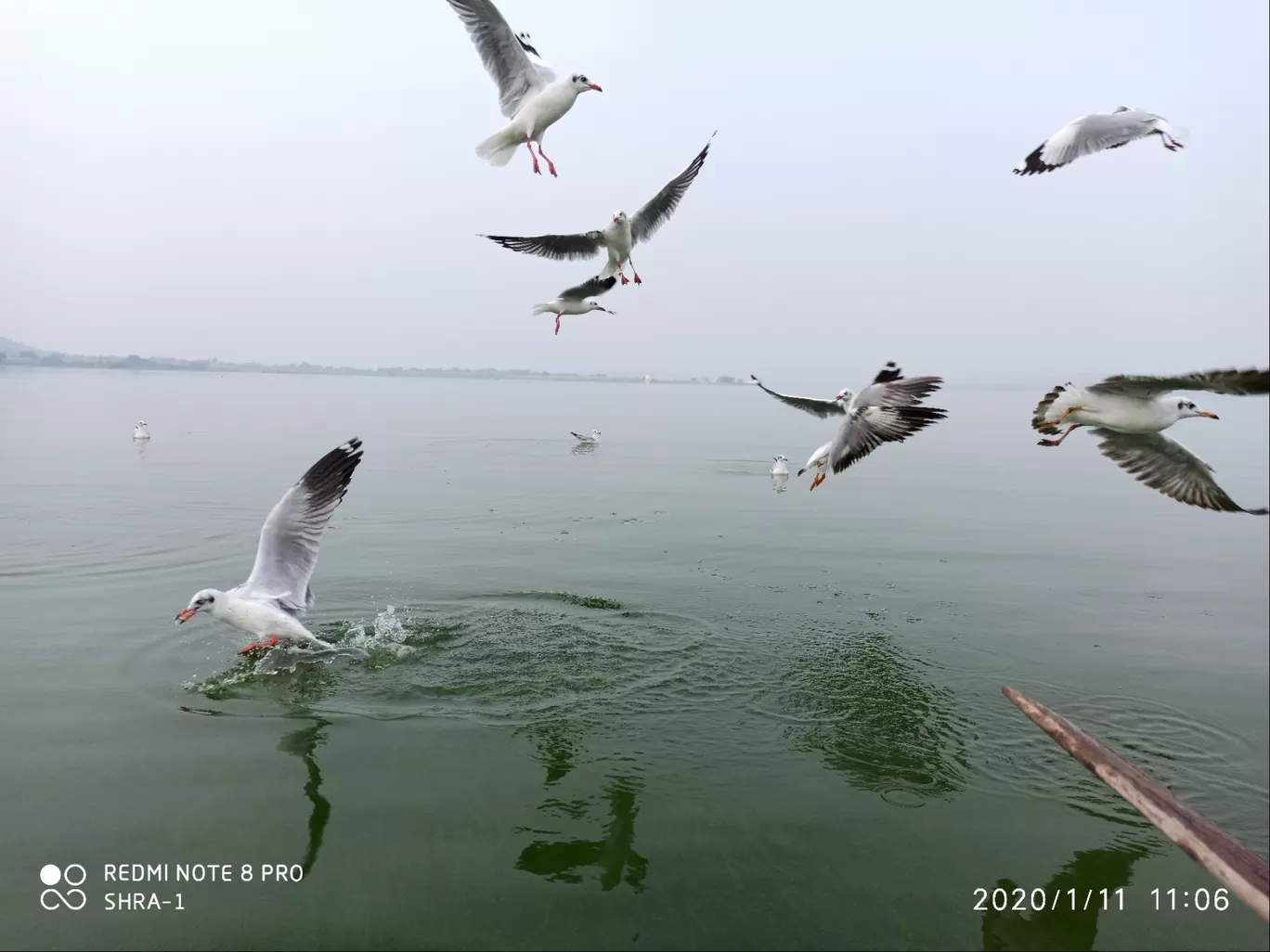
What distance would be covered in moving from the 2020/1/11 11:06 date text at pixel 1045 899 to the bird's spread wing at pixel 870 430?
3.55 meters

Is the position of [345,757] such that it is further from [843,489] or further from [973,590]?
[843,489]

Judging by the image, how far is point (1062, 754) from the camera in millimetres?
6918

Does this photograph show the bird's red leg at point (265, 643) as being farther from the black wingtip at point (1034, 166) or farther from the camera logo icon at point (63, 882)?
the black wingtip at point (1034, 166)

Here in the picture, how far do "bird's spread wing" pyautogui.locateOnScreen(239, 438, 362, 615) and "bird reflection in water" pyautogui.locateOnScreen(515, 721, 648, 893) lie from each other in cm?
350

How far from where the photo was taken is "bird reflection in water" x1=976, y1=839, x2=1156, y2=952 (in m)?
4.77

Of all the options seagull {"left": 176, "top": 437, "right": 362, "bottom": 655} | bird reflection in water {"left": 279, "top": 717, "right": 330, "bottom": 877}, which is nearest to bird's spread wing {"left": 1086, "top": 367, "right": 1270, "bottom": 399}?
bird reflection in water {"left": 279, "top": 717, "right": 330, "bottom": 877}

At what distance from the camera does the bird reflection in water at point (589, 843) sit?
5.16m

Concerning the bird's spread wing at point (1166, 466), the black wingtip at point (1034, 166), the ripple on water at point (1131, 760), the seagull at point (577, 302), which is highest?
the black wingtip at point (1034, 166)

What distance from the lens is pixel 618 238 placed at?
8.99 metres

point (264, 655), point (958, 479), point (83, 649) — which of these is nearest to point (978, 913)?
point (264, 655)

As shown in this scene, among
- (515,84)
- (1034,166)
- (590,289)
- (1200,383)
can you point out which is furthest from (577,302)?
(1200,383)

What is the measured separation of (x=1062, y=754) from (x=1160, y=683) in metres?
2.42

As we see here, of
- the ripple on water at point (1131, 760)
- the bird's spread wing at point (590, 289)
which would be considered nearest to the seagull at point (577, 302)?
the bird's spread wing at point (590, 289)

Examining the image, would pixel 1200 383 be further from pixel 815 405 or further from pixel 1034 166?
pixel 815 405
